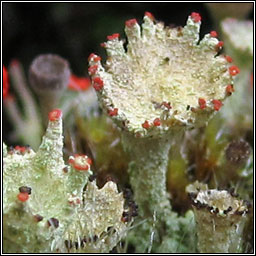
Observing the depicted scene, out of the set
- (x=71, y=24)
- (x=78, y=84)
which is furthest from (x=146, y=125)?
(x=71, y=24)

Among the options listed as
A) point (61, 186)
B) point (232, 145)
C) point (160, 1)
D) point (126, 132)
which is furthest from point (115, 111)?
point (160, 1)

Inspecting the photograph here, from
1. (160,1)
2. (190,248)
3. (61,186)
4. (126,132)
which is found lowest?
(190,248)

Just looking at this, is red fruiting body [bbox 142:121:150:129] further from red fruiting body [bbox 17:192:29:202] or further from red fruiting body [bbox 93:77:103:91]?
red fruiting body [bbox 17:192:29:202]

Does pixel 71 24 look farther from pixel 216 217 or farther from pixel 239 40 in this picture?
pixel 216 217

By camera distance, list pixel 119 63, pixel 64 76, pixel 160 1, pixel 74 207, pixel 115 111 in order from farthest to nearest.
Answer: pixel 160 1, pixel 64 76, pixel 119 63, pixel 115 111, pixel 74 207

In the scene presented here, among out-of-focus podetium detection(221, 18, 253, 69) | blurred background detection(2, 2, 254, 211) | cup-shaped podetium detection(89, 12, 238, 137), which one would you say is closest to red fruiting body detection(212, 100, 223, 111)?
cup-shaped podetium detection(89, 12, 238, 137)

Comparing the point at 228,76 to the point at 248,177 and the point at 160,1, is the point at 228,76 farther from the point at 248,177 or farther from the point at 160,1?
the point at 160,1
